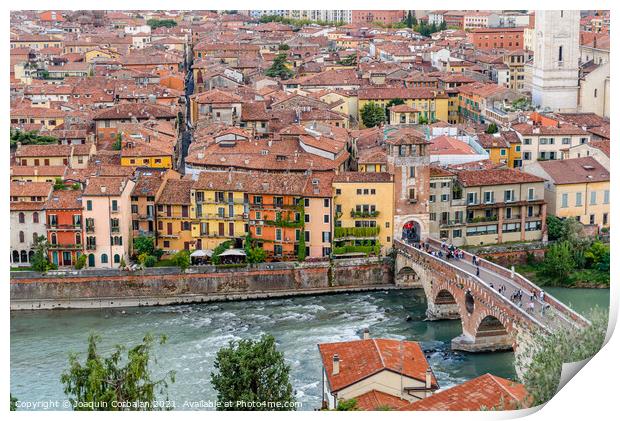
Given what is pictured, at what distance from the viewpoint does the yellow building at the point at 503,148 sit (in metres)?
21.5

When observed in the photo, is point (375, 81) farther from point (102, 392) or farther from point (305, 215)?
point (102, 392)

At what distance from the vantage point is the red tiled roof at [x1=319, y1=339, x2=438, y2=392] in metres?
10.8

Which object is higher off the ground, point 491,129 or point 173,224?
point 491,129

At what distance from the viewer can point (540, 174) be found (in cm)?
1930

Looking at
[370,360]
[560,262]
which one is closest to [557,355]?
[370,360]

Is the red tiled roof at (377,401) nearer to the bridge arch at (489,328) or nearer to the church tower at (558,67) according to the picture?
the bridge arch at (489,328)

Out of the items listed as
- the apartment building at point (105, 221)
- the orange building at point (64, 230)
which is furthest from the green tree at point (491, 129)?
the orange building at point (64, 230)

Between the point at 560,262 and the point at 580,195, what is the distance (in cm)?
197

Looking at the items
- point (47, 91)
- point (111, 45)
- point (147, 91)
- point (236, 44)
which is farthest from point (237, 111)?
point (111, 45)

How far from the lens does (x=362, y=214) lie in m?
17.7

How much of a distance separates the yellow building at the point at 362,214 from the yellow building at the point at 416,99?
Answer: 8.78 metres

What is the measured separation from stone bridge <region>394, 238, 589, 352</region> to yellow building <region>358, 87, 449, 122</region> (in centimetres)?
924

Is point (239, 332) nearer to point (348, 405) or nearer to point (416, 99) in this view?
point (348, 405)

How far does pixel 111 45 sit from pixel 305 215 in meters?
22.0
